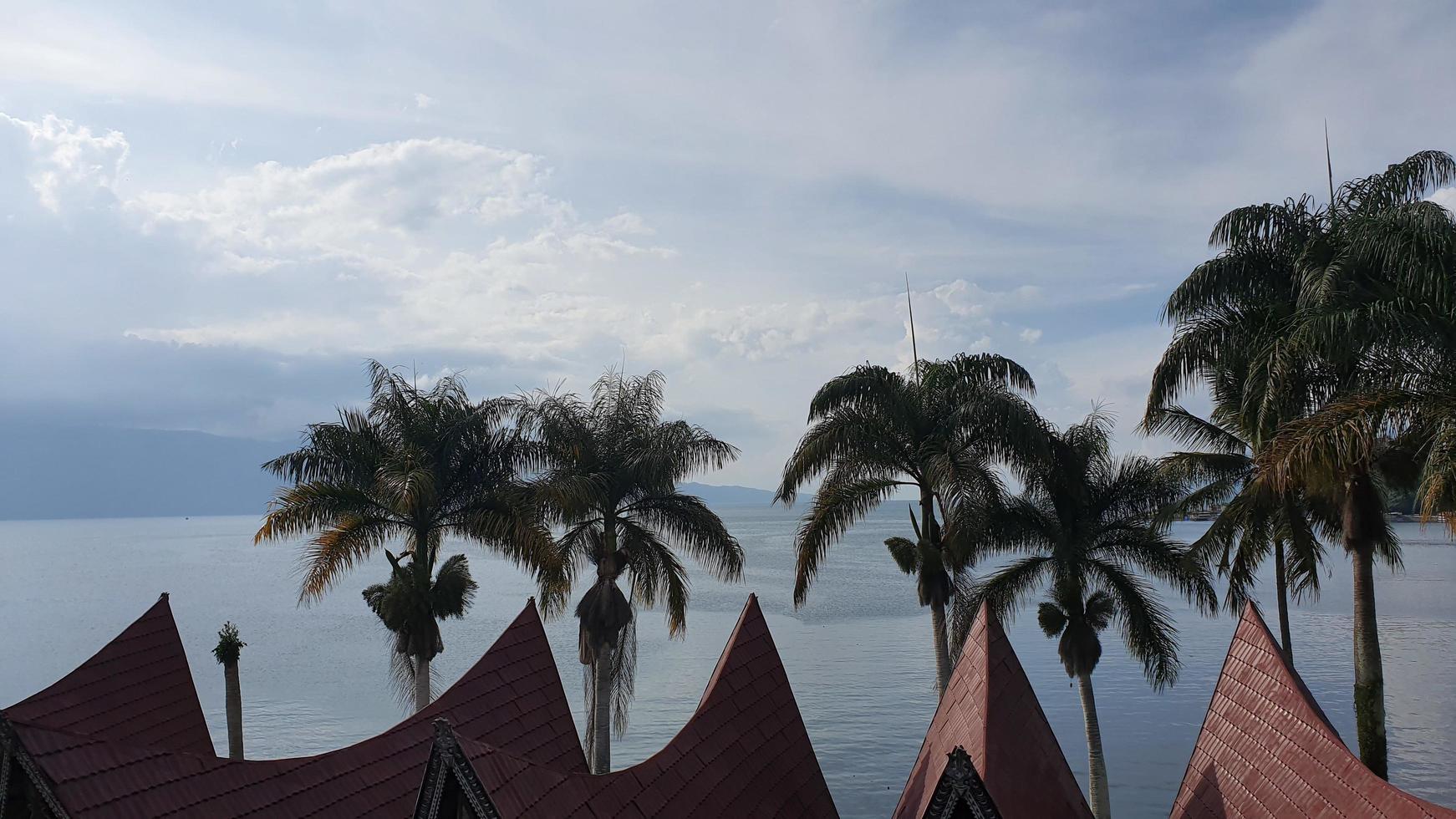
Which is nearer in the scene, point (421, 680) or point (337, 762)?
point (337, 762)

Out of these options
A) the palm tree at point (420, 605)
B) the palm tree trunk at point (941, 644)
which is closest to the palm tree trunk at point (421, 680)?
the palm tree at point (420, 605)

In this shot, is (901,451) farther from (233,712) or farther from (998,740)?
(233,712)

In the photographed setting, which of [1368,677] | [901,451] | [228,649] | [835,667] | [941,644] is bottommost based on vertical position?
[835,667]

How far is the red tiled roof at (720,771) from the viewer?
9.41 metres

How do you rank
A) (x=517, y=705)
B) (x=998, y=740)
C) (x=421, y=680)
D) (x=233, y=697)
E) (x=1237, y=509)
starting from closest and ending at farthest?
(x=998, y=740)
(x=517, y=705)
(x=1237, y=509)
(x=233, y=697)
(x=421, y=680)

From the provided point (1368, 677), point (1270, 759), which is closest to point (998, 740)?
point (1270, 759)

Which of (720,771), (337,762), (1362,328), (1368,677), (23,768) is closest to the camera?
(23,768)

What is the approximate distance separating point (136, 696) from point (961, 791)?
11707mm

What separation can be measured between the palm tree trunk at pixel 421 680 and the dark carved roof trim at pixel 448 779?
15.5 metres

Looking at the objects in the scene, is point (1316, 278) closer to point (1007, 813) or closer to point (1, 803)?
point (1007, 813)

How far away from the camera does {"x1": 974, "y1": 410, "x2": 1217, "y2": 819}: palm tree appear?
2244cm

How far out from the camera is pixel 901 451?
2281cm

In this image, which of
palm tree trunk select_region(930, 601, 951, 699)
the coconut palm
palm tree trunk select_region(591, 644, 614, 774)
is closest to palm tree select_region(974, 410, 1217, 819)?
palm tree trunk select_region(930, 601, 951, 699)

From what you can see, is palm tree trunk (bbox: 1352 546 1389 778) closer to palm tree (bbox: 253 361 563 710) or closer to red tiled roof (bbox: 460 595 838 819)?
red tiled roof (bbox: 460 595 838 819)
